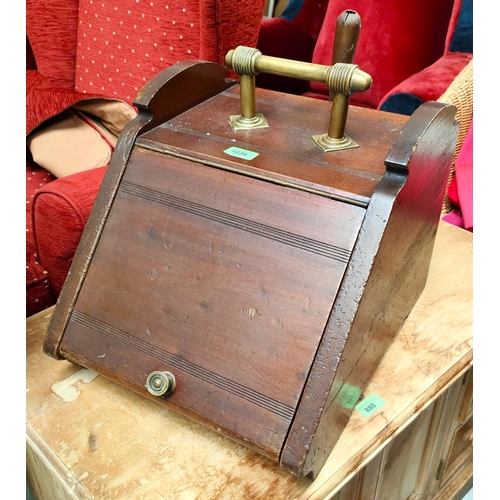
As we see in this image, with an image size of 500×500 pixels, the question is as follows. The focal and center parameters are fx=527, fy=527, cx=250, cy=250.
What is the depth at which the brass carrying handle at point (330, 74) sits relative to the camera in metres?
0.79

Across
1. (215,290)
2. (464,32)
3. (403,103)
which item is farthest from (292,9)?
(215,290)

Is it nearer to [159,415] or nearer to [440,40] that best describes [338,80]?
[159,415]

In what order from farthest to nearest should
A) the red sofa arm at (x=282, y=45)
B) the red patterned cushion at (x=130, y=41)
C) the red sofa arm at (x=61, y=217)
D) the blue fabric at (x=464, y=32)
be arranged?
1. the red sofa arm at (x=282, y=45)
2. the blue fabric at (x=464, y=32)
3. the red patterned cushion at (x=130, y=41)
4. the red sofa arm at (x=61, y=217)

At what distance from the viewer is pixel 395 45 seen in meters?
1.70

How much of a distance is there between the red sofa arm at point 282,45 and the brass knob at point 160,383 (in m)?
1.42

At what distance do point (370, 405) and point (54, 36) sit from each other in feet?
5.00

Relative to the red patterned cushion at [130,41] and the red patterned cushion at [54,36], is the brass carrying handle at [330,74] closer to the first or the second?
the red patterned cushion at [130,41]

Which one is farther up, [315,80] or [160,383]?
[315,80]

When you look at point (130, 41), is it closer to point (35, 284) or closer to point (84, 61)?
point (84, 61)

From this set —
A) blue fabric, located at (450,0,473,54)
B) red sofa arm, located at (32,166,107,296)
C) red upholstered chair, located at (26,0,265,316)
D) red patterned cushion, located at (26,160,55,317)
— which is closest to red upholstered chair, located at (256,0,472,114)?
blue fabric, located at (450,0,473,54)

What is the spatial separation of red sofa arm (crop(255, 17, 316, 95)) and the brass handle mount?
1.07 metres

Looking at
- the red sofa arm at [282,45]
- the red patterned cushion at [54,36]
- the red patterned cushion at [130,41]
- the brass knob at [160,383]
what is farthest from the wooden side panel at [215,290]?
the red sofa arm at [282,45]

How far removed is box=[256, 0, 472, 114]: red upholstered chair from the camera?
1430 millimetres

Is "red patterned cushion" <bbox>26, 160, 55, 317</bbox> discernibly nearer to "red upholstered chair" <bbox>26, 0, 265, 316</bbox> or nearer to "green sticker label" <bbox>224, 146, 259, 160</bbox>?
"red upholstered chair" <bbox>26, 0, 265, 316</bbox>
